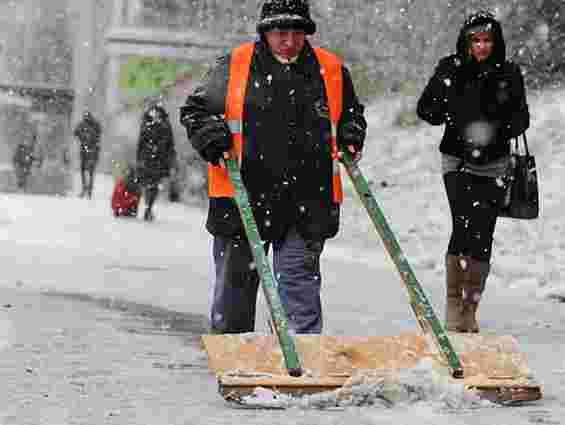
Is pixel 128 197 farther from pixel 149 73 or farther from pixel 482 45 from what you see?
pixel 149 73

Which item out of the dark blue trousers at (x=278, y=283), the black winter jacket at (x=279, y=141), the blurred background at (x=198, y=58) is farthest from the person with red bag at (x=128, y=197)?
the black winter jacket at (x=279, y=141)

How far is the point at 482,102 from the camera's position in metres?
7.77

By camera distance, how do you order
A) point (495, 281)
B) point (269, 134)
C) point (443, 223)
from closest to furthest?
point (269, 134) < point (495, 281) < point (443, 223)

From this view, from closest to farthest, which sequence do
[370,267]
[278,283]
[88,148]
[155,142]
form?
[278,283] < [370,267] < [155,142] < [88,148]

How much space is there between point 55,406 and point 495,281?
289 inches

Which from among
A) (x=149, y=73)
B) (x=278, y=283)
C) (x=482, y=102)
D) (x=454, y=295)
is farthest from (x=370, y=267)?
(x=149, y=73)

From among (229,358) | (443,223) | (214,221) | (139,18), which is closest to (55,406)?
(229,358)

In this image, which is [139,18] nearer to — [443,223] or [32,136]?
[32,136]

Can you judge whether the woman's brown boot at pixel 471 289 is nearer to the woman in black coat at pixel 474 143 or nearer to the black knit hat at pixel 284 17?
the woman in black coat at pixel 474 143

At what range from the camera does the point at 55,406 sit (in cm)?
519

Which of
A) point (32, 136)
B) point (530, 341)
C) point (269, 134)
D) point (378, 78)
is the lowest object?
point (32, 136)

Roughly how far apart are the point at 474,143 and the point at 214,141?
2.13 m

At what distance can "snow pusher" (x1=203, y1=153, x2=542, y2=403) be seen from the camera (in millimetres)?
5238

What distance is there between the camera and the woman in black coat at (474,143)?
7699 mm
